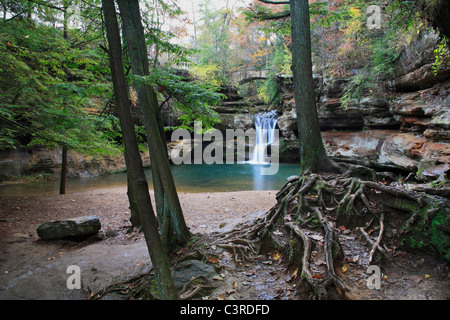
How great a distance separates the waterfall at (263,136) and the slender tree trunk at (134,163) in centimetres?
1975

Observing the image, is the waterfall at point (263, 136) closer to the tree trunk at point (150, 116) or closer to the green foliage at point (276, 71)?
the green foliage at point (276, 71)

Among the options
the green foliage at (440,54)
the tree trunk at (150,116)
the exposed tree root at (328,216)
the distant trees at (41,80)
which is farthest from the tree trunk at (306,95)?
the distant trees at (41,80)

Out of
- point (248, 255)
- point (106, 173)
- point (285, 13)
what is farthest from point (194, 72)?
point (248, 255)

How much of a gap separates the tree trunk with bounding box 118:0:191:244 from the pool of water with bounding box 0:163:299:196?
8.71 m

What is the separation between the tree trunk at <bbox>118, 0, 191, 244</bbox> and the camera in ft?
11.1

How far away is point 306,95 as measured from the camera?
521 centimetres

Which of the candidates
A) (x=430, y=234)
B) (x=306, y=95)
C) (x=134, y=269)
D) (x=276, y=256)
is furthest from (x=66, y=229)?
(x=430, y=234)

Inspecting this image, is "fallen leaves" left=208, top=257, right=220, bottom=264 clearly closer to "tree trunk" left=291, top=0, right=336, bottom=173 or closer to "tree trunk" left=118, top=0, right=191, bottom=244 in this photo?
"tree trunk" left=118, top=0, right=191, bottom=244

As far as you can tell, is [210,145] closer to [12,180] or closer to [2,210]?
[12,180]

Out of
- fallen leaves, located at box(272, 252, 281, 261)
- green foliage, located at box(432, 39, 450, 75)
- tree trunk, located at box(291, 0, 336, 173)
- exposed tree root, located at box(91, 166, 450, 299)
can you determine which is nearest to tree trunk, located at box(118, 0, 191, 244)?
exposed tree root, located at box(91, 166, 450, 299)

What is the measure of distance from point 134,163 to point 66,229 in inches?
189

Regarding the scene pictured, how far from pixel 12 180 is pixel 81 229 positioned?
43.5ft

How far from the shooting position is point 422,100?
9484 millimetres

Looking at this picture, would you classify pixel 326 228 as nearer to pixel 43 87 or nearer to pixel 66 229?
pixel 66 229
